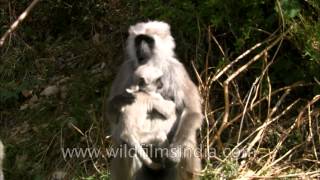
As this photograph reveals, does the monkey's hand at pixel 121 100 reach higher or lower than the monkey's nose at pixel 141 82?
lower

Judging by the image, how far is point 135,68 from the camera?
189 inches

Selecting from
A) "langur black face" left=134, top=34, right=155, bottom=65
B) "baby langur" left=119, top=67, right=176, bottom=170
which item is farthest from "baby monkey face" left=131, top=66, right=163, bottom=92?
"langur black face" left=134, top=34, right=155, bottom=65

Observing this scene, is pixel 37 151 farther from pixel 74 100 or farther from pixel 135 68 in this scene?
pixel 135 68

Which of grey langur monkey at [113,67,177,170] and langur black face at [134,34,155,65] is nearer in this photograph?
grey langur monkey at [113,67,177,170]

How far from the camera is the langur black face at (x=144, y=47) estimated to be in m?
4.71

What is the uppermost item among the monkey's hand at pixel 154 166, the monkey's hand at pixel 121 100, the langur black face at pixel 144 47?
the langur black face at pixel 144 47

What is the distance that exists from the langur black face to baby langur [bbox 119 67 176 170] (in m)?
0.13

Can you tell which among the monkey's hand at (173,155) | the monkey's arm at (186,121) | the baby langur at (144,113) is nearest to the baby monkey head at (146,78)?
the baby langur at (144,113)

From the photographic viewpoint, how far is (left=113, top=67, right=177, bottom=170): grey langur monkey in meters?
4.57

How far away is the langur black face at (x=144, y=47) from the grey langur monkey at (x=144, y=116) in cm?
13

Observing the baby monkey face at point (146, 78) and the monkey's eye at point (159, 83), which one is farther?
the monkey's eye at point (159, 83)

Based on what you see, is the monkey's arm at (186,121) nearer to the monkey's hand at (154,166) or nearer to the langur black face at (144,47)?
the monkey's hand at (154,166)

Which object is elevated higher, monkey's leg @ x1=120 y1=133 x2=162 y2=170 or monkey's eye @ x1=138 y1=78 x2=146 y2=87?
→ monkey's eye @ x1=138 y1=78 x2=146 y2=87

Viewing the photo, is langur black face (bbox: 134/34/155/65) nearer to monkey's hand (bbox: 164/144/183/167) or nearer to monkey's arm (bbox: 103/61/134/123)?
monkey's arm (bbox: 103/61/134/123)
